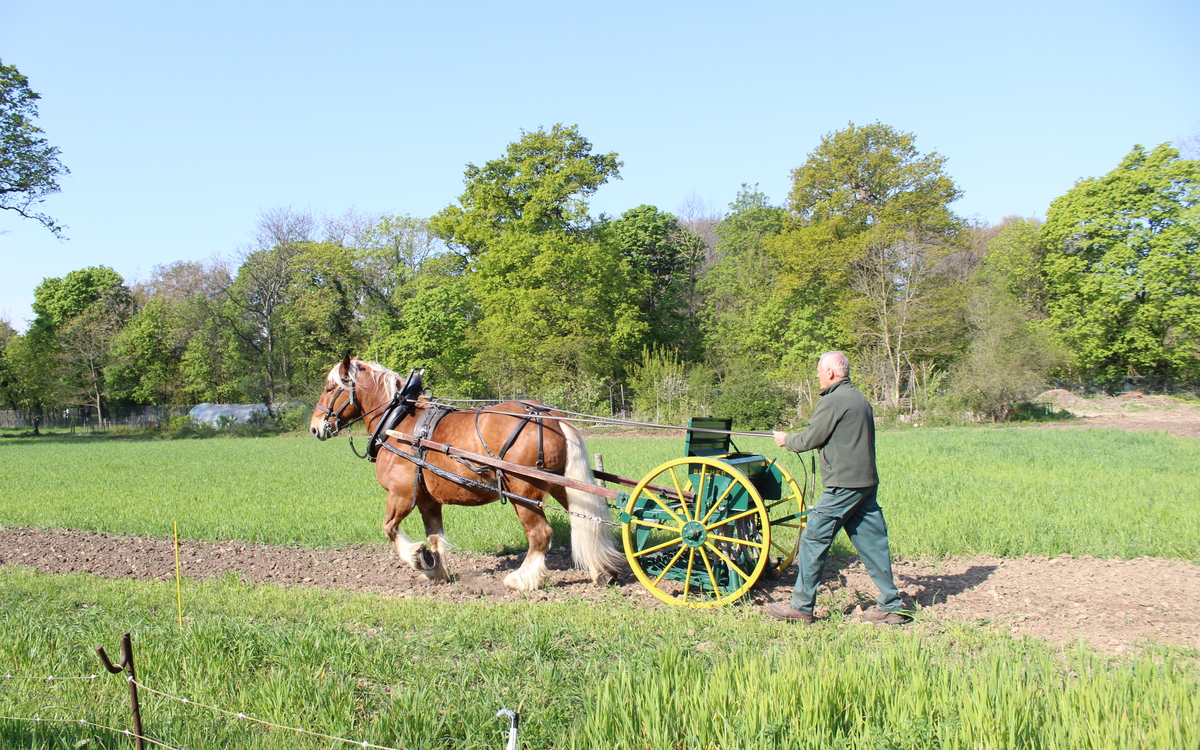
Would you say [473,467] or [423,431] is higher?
[423,431]

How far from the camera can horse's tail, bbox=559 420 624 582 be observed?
6.40 m

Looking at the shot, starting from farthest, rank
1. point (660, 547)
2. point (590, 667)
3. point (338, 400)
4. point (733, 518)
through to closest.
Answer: point (338, 400), point (660, 547), point (733, 518), point (590, 667)

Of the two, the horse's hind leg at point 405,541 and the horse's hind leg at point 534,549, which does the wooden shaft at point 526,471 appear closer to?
the horse's hind leg at point 534,549

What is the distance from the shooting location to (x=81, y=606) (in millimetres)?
6027

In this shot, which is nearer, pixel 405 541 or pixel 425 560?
pixel 425 560

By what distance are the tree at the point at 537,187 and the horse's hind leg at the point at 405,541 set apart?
31.8 m

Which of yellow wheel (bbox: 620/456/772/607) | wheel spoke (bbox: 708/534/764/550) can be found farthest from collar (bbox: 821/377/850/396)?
wheel spoke (bbox: 708/534/764/550)

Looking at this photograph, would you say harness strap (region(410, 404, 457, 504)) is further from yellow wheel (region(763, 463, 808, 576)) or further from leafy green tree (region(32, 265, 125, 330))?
leafy green tree (region(32, 265, 125, 330))

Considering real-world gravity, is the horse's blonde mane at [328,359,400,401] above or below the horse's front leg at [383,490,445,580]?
above

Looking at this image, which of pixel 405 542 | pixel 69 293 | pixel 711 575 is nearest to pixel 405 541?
pixel 405 542

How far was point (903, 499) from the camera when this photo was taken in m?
10.3

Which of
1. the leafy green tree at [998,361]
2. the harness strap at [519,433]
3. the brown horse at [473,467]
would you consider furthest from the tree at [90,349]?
the leafy green tree at [998,361]

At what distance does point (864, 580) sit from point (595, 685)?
11.8ft

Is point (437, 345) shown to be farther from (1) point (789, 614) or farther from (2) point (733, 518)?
(1) point (789, 614)
